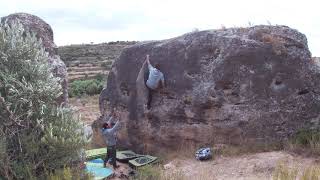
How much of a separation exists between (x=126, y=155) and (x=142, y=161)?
811mm

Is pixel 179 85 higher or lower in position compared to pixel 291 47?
lower

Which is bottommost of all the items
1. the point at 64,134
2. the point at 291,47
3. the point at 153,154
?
the point at 153,154

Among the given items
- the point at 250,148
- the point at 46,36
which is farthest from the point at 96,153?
the point at 46,36

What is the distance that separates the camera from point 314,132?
1070 cm

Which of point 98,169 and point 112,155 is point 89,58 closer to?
point 112,155

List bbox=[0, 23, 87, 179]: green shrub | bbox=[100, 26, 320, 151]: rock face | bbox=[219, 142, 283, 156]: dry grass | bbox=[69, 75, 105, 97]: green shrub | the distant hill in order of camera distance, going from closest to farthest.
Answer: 1. bbox=[0, 23, 87, 179]: green shrub
2. bbox=[219, 142, 283, 156]: dry grass
3. bbox=[100, 26, 320, 151]: rock face
4. bbox=[69, 75, 105, 97]: green shrub
5. the distant hill

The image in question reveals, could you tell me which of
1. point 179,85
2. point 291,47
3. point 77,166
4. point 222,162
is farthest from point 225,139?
point 77,166

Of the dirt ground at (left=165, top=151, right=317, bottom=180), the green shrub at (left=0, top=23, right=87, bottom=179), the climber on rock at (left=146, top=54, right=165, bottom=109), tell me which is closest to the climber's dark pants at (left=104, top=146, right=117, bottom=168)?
the dirt ground at (left=165, top=151, right=317, bottom=180)

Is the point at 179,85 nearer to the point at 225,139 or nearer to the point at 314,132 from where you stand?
the point at 225,139

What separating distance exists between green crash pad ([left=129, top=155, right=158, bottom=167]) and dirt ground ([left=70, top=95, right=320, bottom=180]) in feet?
0.50

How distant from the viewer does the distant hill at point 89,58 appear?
40731 millimetres

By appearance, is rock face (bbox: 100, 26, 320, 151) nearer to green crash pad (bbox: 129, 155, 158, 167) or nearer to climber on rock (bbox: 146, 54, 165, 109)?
climber on rock (bbox: 146, 54, 165, 109)

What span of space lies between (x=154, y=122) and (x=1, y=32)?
240 inches

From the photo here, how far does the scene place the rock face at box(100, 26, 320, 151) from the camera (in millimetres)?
10977
